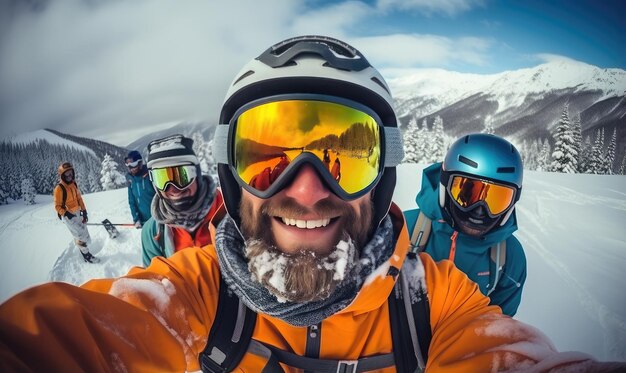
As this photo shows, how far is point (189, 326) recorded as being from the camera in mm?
1338

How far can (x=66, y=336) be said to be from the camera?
2.90 feet

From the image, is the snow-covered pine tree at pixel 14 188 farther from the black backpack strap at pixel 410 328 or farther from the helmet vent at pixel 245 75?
the black backpack strap at pixel 410 328

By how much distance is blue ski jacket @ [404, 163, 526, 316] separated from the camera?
2803mm

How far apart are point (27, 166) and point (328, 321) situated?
177ft

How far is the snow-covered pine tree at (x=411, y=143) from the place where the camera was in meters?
33.1

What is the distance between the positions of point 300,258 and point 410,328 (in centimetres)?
69

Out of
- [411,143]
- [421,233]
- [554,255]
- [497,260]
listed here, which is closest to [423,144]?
[411,143]

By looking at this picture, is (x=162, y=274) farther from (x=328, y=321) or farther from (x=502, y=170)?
(x=502, y=170)

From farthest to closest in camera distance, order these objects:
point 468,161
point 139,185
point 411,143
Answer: point 411,143 < point 139,185 < point 468,161

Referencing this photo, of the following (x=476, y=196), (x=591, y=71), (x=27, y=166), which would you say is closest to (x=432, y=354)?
(x=476, y=196)

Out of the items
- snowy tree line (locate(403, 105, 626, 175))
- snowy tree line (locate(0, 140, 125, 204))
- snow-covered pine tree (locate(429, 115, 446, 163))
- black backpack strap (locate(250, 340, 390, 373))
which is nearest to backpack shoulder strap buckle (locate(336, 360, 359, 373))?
black backpack strap (locate(250, 340, 390, 373))

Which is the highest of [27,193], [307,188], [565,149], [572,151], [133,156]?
[565,149]

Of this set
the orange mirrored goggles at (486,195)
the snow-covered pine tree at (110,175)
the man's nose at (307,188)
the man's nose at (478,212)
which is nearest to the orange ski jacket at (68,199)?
the man's nose at (307,188)

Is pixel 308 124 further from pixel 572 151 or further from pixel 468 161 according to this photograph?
pixel 572 151
